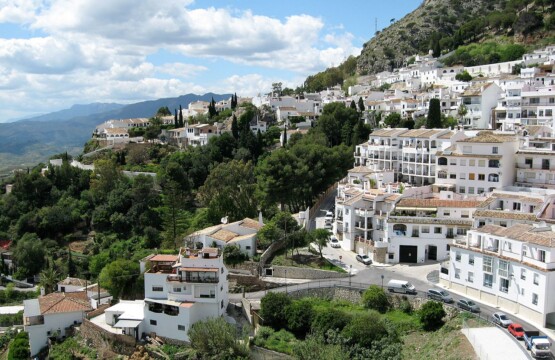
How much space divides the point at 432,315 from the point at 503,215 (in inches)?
386

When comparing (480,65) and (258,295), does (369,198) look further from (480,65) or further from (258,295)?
(480,65)

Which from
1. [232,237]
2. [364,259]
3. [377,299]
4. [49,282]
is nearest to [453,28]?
[364,259]

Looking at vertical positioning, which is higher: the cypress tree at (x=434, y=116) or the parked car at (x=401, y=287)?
the cypress tree at (x=434, y=116)

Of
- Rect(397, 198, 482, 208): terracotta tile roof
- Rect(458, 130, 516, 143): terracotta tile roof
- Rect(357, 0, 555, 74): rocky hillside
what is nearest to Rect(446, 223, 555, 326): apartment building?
Rect(397, 198, 482, 208): terracotta tile roof

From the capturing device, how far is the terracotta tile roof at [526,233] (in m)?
24.6

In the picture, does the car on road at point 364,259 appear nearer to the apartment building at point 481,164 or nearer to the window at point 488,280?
the window at point 488,280

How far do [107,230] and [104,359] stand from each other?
96.0ft

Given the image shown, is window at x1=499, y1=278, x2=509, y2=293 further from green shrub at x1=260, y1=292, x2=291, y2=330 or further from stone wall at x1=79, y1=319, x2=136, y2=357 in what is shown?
stone wall at x1=79, y1=319, x2=136, y2=357

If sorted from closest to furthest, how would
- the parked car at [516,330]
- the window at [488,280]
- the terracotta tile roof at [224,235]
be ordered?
1. the parked car at [516,330]
2. the window at [488,280]
3. the terracotta tile roof at [224,235]

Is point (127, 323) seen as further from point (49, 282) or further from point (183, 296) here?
point (49, 282)

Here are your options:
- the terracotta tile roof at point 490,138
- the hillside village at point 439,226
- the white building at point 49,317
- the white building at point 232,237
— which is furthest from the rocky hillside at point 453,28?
the white building at point 49,317

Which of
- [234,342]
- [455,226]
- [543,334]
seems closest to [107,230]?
[234,342]

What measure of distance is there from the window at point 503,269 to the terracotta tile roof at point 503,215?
18.7 feet

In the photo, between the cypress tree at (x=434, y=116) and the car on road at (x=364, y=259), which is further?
the cypress tree at (x=434, y=116)
